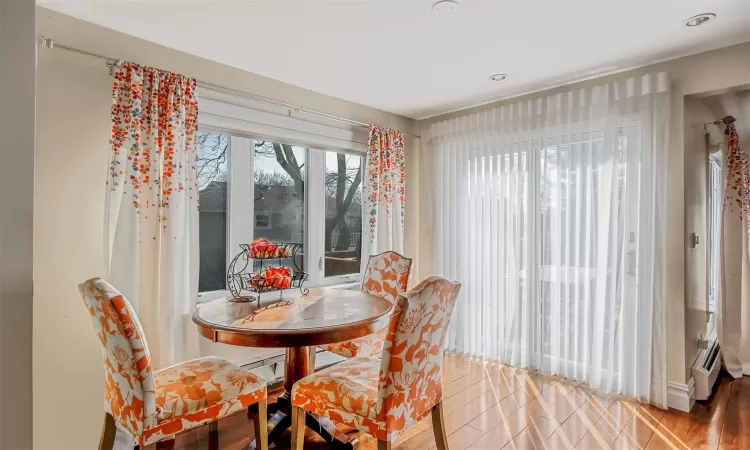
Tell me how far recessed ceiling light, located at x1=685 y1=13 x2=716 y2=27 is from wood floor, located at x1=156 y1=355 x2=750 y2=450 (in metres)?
2.34

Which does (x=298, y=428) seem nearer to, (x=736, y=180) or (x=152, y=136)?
(x=152, y=136)

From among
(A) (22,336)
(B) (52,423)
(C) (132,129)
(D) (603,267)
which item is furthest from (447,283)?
(B) (52,423)

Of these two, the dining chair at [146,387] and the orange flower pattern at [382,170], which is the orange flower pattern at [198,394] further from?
the orange flower pattern at [382,170]

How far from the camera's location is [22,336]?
465mm

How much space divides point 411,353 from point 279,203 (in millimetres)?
1982

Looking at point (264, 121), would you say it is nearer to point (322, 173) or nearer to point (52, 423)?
point (322, 173)

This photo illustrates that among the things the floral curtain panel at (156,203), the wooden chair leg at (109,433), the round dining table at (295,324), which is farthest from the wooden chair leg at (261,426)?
the floral curtain panel at (156,203)

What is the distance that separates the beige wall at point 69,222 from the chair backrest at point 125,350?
0.66 meters

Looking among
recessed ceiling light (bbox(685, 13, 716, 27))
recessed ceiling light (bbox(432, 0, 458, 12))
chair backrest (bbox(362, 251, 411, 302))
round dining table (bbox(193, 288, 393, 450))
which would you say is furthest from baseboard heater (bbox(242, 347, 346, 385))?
recessed ceiling light (bbox(685, 13, 716, 27))

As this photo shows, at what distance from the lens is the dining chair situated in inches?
62.4

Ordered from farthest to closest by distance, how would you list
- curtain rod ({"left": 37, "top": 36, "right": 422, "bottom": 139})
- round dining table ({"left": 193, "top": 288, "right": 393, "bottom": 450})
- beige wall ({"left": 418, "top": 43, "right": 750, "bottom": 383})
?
beige wall ({"left": 418, "top": 43, "right": 750, "bottom": 383})
curtain rod ({"left": 37, "top": 36, "right": 422, "bottom": 139})
round dining table ({"left": 193, "top": 288, "right": 393, "bottom": 450})

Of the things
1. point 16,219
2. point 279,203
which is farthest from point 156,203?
point 16,219

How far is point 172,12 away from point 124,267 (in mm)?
1411

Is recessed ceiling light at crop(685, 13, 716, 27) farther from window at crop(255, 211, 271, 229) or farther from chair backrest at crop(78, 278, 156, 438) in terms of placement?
chair backrest at crop(78, 278, 156, 438)
